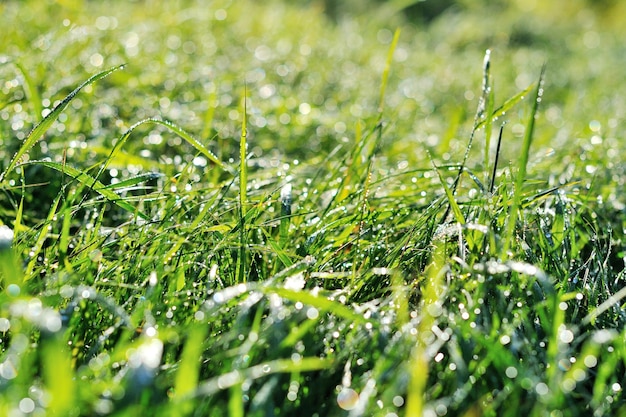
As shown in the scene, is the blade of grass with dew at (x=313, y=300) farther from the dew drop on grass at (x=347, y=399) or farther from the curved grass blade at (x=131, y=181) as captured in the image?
the curved grass blade at (x=131, y=181)

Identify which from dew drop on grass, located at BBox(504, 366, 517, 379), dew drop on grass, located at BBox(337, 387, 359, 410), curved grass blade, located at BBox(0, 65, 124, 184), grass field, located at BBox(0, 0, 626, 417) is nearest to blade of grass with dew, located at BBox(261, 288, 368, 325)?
grass field, located at BBox(0, 0, 626, 417)

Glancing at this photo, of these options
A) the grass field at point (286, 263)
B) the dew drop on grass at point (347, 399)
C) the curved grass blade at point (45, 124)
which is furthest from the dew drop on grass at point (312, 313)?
the curved grass blade at point (45, 124)

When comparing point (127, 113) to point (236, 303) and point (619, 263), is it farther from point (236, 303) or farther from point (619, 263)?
point (619, 263)

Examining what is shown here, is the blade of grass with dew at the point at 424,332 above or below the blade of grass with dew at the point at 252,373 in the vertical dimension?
below

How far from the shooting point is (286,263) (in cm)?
Answer: 125

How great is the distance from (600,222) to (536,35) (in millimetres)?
6809

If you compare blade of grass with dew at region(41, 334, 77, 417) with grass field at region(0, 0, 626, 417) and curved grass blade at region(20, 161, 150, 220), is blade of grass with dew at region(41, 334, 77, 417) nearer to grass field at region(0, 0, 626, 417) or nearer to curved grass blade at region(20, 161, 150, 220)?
grass field at region(0, 0, 626, 417)

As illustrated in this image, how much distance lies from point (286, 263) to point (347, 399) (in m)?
0.37

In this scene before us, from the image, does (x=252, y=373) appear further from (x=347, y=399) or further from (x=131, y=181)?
(x=131, y=181)

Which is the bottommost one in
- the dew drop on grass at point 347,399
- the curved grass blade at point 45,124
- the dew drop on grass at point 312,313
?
the dew drop on grass at point 347,399

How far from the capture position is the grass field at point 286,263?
912mm

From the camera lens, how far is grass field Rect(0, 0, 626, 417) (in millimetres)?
912

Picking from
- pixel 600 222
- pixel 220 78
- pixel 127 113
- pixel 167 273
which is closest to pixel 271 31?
pixel 220 78

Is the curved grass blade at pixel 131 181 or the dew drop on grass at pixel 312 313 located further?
the curved grass blade at pixel 131 181
